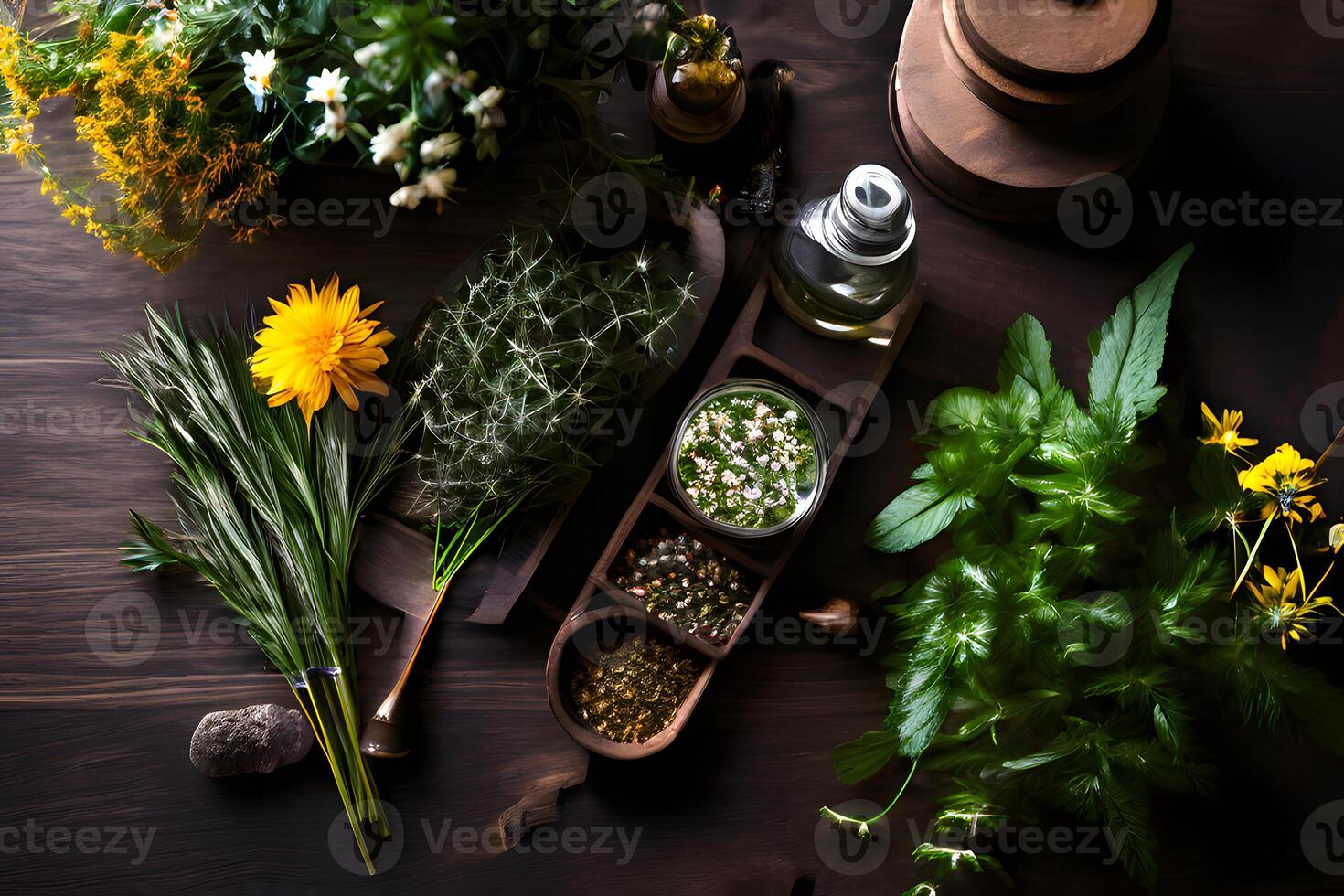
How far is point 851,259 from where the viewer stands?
1.14 meters

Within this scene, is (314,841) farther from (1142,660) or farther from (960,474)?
(1142,660)

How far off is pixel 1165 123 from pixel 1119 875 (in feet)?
3.69

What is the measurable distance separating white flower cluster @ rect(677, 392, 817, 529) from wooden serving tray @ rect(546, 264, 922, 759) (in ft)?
0.09

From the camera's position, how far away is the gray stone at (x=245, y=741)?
3.89ft

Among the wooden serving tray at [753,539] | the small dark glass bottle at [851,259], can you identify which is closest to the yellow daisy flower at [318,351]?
the wooden serving tray at [753,539]

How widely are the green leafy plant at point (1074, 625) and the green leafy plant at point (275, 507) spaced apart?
0.69 m

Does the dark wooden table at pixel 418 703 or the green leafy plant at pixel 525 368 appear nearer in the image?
the green leafy plant at pixel 525 368

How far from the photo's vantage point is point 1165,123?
134 cm

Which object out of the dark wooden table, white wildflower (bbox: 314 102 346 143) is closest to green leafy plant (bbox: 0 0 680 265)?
white wildflower (bbox: 314 102 346 143)

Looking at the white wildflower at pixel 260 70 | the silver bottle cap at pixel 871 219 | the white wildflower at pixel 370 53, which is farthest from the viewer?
the silver bottle cap at pixel 871 219

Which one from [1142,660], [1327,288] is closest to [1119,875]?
[1142,660]

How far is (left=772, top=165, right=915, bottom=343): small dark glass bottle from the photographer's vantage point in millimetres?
1099

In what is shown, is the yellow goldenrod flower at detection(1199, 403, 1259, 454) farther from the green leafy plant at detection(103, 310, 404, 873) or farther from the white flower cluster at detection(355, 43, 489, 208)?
the green leafy plant at detection(103, 310, 404, 873)

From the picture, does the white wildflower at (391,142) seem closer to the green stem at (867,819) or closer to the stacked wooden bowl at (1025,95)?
the stacked wooden bowl at (1025,95)
